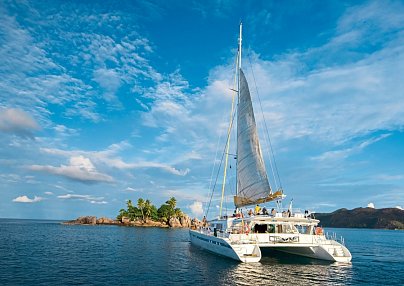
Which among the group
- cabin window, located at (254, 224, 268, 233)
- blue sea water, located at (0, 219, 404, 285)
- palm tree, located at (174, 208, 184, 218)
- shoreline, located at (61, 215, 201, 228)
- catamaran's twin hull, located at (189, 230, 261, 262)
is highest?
palm tree, located at (174, 208, 184, 218)

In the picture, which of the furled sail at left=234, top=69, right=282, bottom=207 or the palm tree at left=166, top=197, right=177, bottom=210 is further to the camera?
the palm tree at left=166, top=197, right=177, bottom=210

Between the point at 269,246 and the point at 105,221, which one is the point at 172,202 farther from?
the point at 269,246

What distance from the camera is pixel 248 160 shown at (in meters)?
Answer: 36.2

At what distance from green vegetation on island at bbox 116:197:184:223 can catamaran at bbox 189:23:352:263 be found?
317 feet

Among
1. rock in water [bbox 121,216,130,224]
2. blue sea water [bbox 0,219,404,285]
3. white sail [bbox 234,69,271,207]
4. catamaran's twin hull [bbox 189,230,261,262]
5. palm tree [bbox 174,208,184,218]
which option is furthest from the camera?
palm tree [bbox 174,208,184,218]

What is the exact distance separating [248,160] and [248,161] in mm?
112

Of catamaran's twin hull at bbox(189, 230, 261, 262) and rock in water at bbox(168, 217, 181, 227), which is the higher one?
rock in water at bbox(168, 217, 181, 227)

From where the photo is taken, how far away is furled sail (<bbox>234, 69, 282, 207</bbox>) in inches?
1359

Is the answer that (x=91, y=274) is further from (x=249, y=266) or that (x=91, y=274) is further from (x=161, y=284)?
(x=249, y=266)

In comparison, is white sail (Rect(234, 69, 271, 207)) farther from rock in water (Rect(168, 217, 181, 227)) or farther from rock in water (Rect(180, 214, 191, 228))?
rock in water (Rect(180, 214, 191, 228))

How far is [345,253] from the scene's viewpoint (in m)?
29.9

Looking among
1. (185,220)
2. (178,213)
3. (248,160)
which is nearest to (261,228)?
(248,160)

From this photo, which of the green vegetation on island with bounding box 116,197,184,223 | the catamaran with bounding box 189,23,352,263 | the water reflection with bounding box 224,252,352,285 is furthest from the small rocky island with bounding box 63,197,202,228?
the water reflection with bounding box 224,252,352,285

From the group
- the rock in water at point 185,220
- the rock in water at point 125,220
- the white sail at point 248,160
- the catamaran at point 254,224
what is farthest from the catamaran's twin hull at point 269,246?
the rock in water at point 125,220
